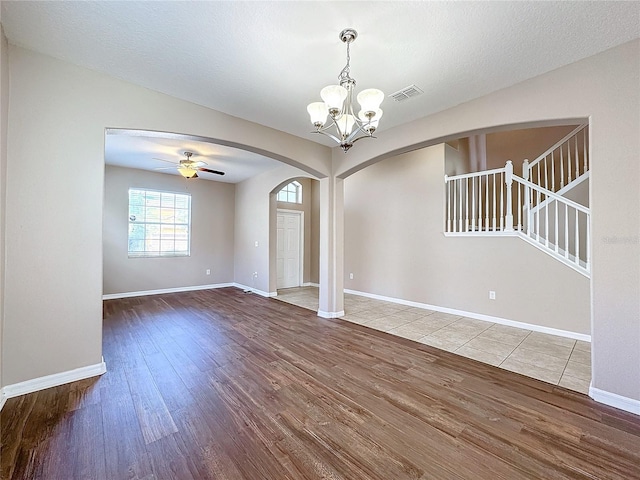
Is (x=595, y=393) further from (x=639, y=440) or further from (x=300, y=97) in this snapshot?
(x=300, y=97)

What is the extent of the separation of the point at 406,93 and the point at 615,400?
125 inches

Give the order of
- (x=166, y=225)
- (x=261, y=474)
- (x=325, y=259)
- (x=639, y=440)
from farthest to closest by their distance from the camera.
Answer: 1. (x=166, y=225)
2. (x=325, y=259)
3. (x=639, y=440)
4. (x=261, y=474)

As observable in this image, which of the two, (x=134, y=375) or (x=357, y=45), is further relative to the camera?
(x=134, y=375)

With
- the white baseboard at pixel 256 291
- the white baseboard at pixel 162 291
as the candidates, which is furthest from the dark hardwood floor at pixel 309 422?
the white baseboard at pixel 162 291

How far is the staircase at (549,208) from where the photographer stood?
3.75 m

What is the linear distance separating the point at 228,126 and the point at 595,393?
4415mm

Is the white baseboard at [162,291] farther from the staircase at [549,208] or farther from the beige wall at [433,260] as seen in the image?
the staircase at [549,208]

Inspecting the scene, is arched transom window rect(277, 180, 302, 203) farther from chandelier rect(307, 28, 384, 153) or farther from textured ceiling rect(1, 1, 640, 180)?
chandelier rect(307, 28, 384, 153)

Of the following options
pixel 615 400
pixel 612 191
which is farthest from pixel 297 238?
pixel 615 400

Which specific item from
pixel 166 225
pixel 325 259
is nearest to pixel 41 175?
pixel 325 259

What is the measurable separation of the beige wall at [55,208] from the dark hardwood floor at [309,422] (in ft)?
1.32

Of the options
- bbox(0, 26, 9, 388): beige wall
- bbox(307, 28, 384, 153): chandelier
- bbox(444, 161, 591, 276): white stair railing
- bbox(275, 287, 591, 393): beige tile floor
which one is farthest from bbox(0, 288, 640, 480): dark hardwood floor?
bbox(444, 161, 591, 276): white stair railing

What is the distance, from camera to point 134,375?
2.46 metres

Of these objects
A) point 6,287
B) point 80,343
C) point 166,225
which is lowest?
point 80,343
